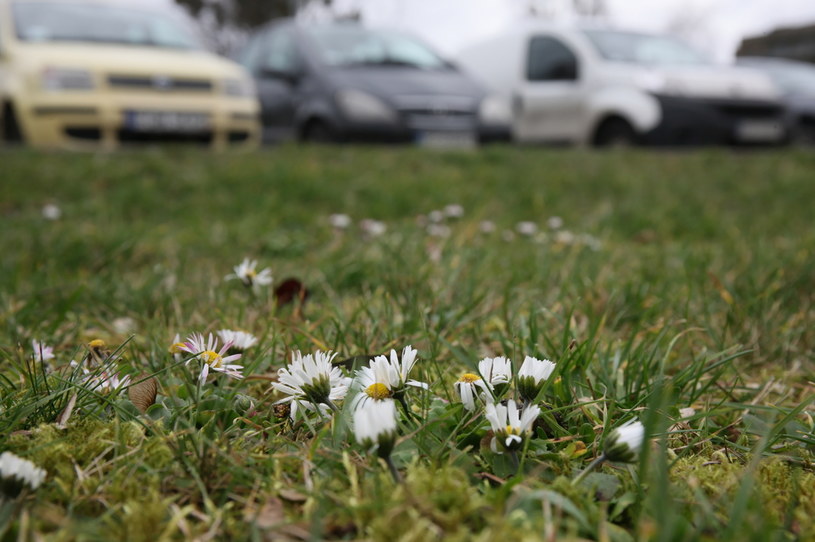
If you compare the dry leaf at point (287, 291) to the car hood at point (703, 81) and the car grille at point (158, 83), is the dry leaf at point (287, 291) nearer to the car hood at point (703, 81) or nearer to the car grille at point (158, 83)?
the car grille at point (158, 83)

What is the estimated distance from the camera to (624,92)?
7.94 m

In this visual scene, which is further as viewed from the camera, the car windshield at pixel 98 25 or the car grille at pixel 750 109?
the car grille at pixel 750 109

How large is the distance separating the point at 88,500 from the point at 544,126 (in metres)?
8.54

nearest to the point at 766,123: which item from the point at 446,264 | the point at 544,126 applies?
the point at 544,126

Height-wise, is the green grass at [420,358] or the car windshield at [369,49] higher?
the car windshield at [369,49]

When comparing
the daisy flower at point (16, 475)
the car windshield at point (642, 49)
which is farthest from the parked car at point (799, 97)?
the daisy flower at point (16, 475)

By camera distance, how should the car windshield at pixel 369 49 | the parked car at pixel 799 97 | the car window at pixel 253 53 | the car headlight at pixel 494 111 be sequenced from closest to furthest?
the car headlight at pixel 494 111 < the car windshield at pixel 369 49 < the car window at pixel 253 53 < the parked car at pixel 799 97

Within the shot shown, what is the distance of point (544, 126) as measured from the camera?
8977mm

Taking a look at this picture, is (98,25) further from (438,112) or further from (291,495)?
(291,495)

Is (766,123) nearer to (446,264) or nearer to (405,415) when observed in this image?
(446,264)

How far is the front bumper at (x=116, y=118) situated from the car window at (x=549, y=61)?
3.85 m

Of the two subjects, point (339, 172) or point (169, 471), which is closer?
point (169, 471)

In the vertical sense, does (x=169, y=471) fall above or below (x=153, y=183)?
above

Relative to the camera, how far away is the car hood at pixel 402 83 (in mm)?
7309
